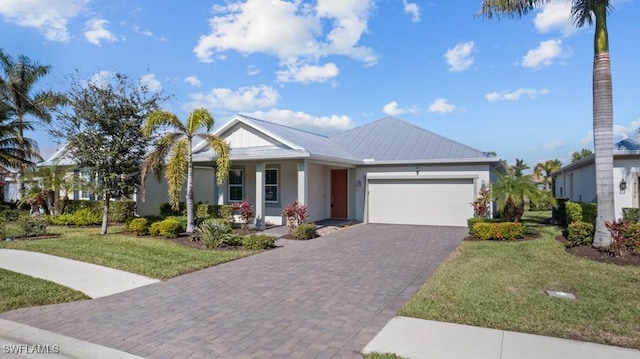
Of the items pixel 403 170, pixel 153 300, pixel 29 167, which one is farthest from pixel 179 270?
pixel 29 167

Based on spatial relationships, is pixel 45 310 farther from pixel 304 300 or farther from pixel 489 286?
pixel 489 286

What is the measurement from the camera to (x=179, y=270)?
865 centimetres

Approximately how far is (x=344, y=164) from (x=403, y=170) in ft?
8.77

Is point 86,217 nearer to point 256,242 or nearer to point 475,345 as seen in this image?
point 256,242

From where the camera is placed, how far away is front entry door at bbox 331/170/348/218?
1953 cm

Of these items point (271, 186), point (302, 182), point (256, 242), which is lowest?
point (256, 242)

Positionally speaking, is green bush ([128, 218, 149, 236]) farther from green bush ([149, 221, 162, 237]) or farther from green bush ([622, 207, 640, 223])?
green bush ([622, 207, 640, 223])

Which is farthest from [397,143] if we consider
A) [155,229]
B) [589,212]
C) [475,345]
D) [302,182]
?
[475,345]

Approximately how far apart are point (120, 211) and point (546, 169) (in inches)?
1469

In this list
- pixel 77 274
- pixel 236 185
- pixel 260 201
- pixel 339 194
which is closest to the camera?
pixel 77 274

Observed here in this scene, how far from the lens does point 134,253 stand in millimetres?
10391

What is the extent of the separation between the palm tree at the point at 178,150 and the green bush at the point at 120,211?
5662 mm

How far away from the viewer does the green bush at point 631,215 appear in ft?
41.9

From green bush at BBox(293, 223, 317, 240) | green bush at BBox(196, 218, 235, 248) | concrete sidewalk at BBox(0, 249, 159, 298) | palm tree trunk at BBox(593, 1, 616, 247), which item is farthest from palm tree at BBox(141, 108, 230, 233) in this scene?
palm tree trunk at BBox(593, 1, 616, 247)
